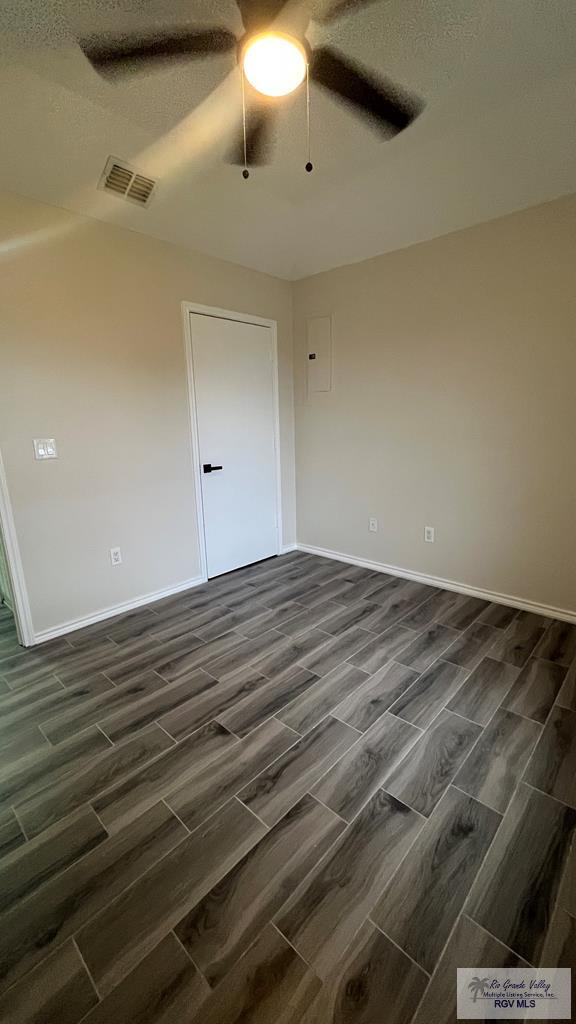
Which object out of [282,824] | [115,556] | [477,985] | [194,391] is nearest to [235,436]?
[194,391]

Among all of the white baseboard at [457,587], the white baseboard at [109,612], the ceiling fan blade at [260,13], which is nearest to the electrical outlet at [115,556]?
the white baseboard at [109,612]

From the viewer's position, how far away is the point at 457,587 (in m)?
3.11

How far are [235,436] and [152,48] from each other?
7.69ft

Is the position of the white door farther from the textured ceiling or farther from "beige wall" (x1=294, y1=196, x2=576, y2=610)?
the textured ceiling

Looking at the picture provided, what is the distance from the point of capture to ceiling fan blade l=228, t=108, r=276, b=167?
5.54 ft

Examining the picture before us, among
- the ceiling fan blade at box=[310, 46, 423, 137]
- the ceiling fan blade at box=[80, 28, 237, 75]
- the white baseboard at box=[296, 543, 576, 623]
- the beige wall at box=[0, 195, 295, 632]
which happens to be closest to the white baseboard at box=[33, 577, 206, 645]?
the beige wall at box=[0, 195, 295, 632]

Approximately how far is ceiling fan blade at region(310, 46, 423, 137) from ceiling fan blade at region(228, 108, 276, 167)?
1.22ft

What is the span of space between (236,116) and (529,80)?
1300mm

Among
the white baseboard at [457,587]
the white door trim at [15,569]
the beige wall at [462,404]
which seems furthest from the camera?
the white baseboard at [457,587]

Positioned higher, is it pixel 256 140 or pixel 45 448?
pixel 256 140

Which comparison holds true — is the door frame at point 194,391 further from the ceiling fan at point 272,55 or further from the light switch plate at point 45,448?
the ceiling fan at point 272,55
